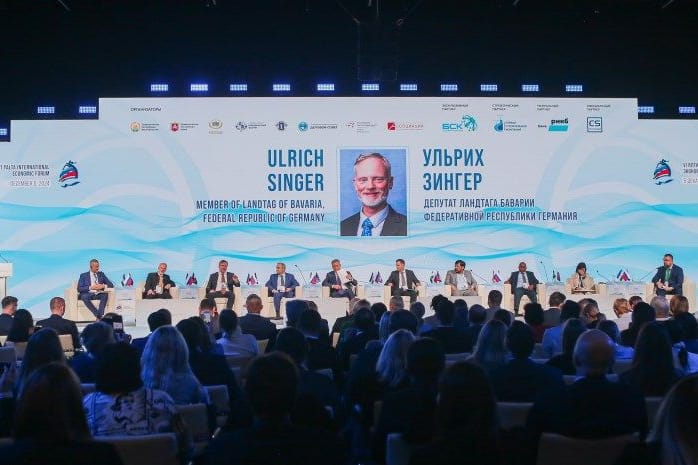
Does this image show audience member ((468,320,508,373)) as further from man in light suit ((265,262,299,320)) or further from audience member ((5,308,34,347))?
man in light suit ((265,262,299,320))

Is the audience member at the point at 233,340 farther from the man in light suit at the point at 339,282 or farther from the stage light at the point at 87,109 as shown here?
the stage light at the point at 87,109

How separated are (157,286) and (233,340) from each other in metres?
7.34

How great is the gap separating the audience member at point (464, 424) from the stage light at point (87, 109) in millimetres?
12487

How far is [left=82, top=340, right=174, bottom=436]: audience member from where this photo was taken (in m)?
3.16

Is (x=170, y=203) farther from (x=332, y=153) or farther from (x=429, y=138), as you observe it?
(x=429, y=138)

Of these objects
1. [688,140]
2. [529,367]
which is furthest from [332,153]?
[529,367]

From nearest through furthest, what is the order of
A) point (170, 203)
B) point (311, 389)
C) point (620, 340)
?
1. point (311, 389)
2. point (620, 340)
3. point (170, 203)

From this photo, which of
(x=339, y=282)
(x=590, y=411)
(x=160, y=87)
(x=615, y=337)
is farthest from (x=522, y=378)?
(x=160, y=87)

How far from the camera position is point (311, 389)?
394 centimetres

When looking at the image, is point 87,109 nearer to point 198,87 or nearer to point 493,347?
point 198,87

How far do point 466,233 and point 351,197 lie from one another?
6.53 feet

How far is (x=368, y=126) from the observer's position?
13883 millimetres

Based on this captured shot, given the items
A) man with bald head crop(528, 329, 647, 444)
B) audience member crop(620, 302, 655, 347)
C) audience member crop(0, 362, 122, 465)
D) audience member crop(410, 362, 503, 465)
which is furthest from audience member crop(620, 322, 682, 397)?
audience member crop(0, 362, 122, 465)

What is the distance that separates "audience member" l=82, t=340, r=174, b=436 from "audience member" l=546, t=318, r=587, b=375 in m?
2.42
